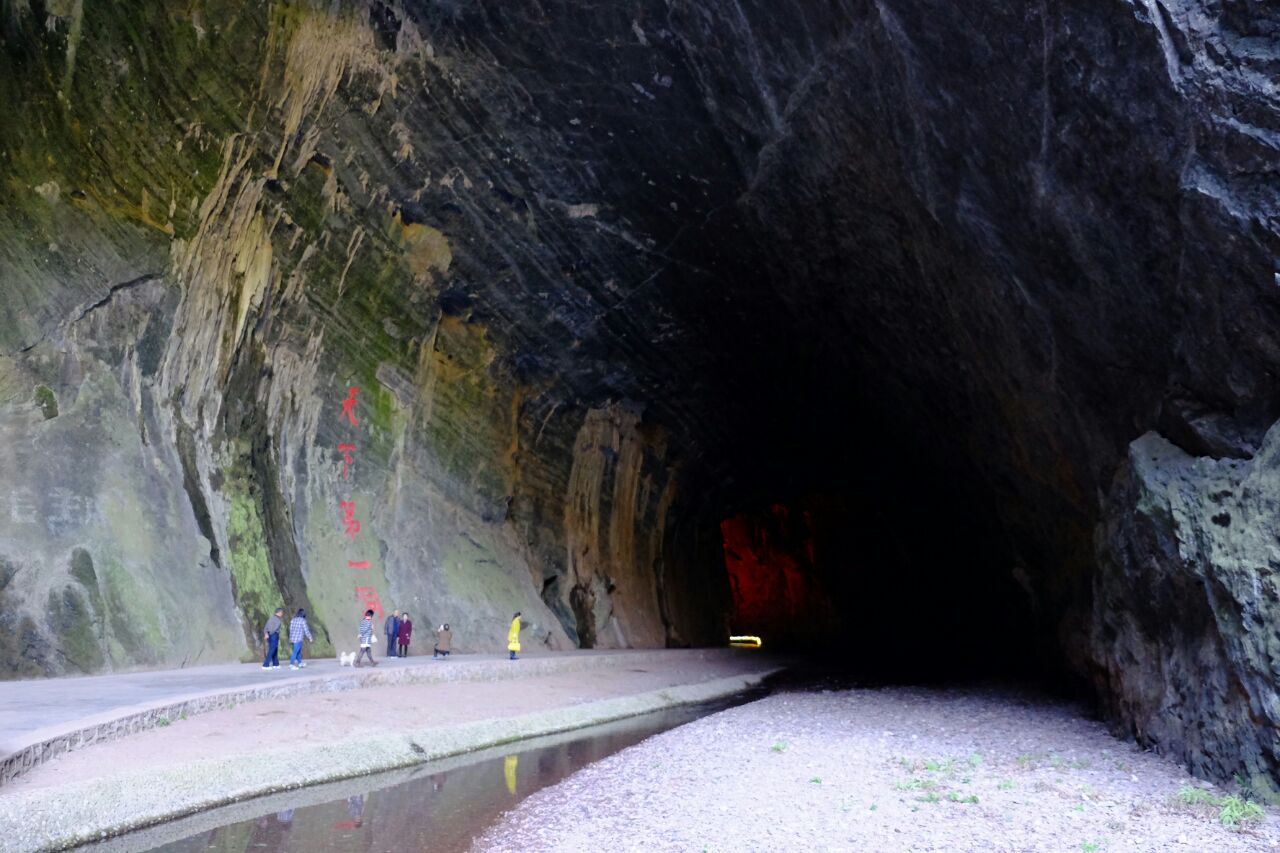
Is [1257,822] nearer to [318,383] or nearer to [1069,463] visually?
[1069,463]

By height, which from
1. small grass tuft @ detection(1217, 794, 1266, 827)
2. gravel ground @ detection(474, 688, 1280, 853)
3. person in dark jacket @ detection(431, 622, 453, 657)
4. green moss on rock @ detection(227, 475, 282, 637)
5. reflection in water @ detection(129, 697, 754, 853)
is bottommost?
small grass tuft @ detection(1217, 794, 1266, 827)

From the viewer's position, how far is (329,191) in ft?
59.8

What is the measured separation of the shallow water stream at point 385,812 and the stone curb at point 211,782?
158 mm

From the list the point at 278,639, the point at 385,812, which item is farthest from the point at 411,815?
the point at 278,639

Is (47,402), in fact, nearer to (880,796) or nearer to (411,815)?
(411,815)

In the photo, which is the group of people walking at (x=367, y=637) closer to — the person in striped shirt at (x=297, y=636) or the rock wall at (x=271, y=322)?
the person in striped shirt at (x=297, y=636)

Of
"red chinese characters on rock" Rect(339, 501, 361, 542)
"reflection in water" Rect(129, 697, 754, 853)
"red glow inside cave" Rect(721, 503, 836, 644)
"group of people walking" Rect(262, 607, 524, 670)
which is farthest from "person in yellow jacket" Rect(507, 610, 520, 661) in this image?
"red glow inside cave" Rect(721, 503, 836, 644)

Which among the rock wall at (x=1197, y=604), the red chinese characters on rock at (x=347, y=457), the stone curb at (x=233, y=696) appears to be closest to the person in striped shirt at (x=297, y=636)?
the stone curb at (x=233, y=696)

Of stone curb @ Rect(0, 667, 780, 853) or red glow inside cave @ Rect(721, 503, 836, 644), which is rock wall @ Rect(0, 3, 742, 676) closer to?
stone curb @ Rect(0, 667, 780, 853)

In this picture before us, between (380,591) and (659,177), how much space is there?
9572mm

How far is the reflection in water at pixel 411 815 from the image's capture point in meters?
7.99

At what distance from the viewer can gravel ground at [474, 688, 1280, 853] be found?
7598 millimetres

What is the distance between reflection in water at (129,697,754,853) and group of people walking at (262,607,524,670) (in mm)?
4119

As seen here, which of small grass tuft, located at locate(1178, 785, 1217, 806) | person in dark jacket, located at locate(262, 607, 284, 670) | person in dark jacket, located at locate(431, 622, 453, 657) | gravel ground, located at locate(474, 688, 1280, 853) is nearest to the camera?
gravel ground, located at locate(474, 688, 1280, 853)
